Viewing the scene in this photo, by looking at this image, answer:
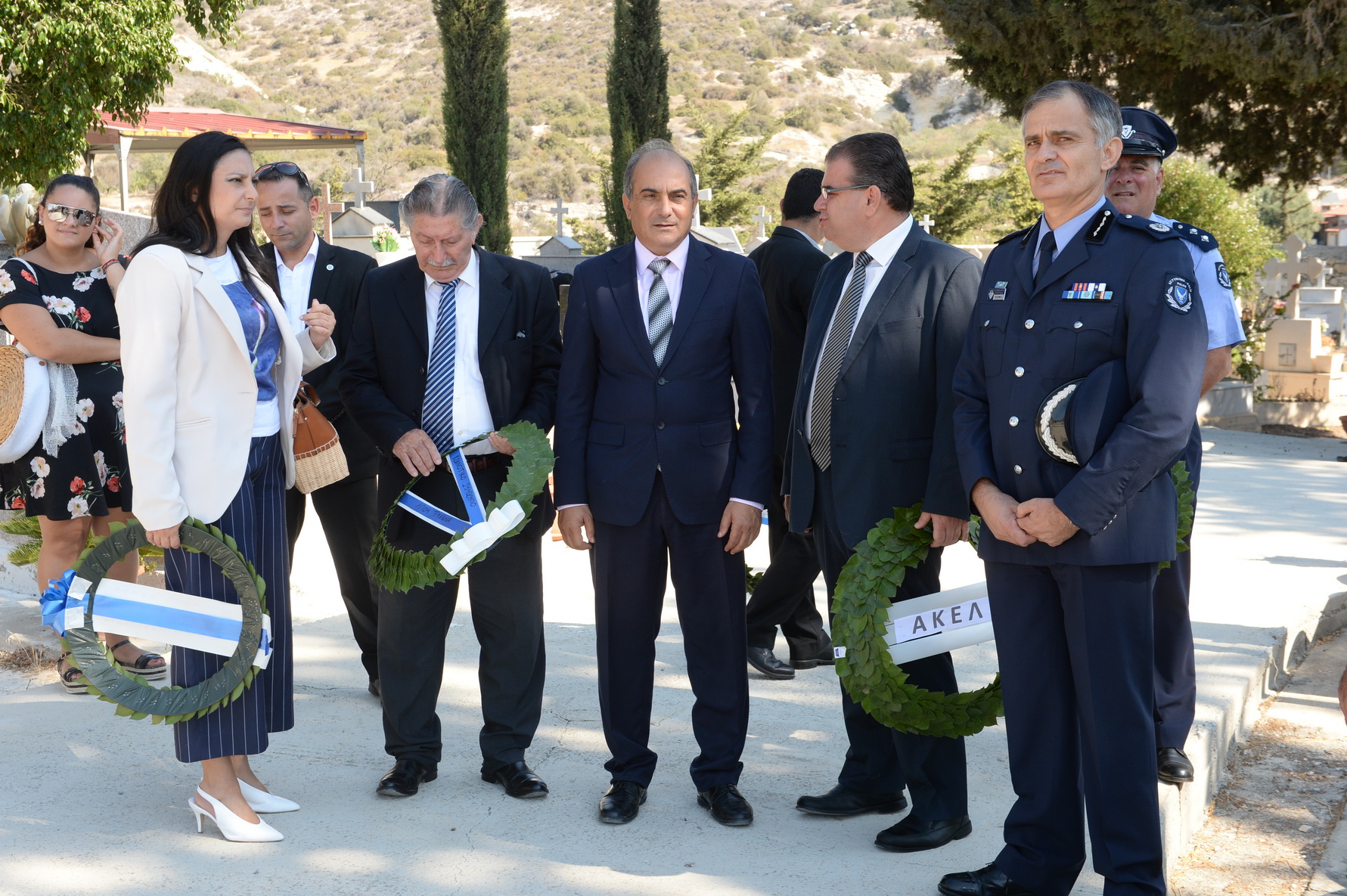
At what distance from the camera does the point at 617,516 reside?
11.4 ft

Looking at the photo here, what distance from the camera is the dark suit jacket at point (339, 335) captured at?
4340mm

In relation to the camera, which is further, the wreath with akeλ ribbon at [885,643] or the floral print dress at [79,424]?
the floral print dress at [79,424]

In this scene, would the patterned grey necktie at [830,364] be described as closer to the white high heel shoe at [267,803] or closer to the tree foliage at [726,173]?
the white high heel shoe at [267,803]

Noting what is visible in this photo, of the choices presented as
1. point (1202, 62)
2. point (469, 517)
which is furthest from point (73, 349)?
point (1202, 62)

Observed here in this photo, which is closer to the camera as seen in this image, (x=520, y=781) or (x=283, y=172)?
(x=520, y=781)

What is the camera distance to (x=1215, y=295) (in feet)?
11.2

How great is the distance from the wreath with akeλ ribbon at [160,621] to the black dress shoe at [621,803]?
1.11 metres

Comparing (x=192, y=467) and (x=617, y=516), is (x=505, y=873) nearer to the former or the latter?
(x=617, y=516)

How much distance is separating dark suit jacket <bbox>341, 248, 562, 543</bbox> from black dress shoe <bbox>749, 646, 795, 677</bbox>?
4.88ft

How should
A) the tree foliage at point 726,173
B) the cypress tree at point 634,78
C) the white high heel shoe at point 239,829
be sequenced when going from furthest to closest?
1. the tree foliage at point 726,173
2. the cypress tree at point 634,78
3. the white high heel shoe at point 239,829

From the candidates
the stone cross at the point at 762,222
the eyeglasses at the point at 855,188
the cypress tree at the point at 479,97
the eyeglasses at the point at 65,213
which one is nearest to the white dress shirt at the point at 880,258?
the eyeglasses at the point at 855,188

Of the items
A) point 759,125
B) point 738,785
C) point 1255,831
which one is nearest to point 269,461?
point 738,785

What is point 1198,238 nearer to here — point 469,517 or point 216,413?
point 469,517

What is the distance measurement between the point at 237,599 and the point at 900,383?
2015 mm
